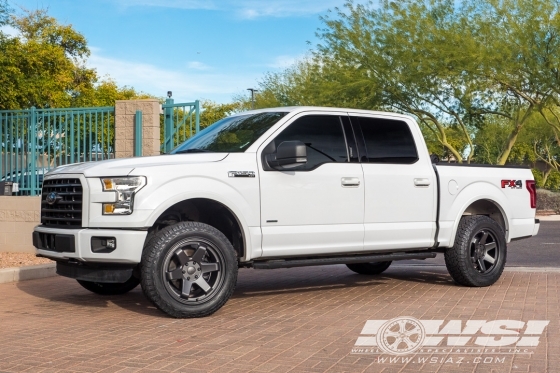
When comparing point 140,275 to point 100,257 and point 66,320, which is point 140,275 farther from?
point 66,320

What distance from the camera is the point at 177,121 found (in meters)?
14.8

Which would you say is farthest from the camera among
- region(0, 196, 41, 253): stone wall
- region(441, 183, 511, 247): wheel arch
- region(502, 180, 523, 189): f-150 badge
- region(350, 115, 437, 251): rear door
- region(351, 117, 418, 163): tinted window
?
region(0, 196, 41, 253): stone wall

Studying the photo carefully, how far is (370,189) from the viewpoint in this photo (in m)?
8.97

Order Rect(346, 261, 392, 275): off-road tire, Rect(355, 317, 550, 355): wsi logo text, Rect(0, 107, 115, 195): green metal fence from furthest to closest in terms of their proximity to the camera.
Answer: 1. Rect(0, 107, 115, 195): green metal fence
2. Rect(346, 261, 392, 275): off-road tire
3. Rect(355, 317, 550, 355): wsi logo text


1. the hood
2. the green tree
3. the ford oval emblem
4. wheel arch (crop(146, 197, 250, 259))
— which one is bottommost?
wheel arch (crop(146, 197, 250, 259))

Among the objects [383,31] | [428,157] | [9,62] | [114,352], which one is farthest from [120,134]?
[383,31]

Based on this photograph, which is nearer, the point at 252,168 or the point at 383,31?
the point at 252,168

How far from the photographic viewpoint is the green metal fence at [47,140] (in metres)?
14.8

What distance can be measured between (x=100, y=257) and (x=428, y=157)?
4233 mm

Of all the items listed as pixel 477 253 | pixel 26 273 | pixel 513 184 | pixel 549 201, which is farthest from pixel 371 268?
pixel 549 201

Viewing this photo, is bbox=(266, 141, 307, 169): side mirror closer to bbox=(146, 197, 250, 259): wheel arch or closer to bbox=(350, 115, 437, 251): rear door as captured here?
bbox=(146, 197, 250, 259): wheel arch

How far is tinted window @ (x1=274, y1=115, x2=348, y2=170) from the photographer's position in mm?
8664

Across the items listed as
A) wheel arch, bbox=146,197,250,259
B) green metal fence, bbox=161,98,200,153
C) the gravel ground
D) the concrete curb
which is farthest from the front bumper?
green metal fence, bbox=161,98,200,153

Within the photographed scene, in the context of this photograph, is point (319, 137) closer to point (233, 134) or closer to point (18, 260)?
point (233, 134)
